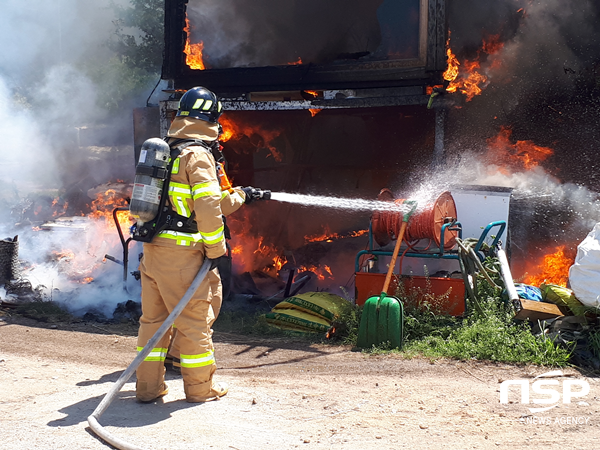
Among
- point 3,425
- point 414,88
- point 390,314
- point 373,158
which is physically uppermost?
point 414,88

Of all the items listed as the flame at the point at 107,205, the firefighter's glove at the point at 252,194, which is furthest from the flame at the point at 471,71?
the flame at the point at 107,205

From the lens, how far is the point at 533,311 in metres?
5.89

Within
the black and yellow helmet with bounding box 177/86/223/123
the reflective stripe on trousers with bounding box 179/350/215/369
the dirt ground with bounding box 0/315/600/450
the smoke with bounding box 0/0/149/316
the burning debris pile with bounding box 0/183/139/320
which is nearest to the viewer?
the dirt ground with bounding box 0/315/600/450

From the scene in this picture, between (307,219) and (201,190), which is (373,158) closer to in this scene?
(307,219)

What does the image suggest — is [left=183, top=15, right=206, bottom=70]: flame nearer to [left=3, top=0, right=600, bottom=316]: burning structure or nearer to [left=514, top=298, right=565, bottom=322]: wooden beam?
[left=3, top=0, right=600, bottom=316]: burning structure

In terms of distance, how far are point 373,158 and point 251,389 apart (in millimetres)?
5643

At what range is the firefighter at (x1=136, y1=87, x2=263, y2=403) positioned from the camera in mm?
4383

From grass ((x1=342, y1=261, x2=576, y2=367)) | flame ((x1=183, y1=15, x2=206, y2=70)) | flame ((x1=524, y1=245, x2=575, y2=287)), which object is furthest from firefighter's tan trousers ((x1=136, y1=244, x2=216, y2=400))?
flame ((x1=183, y1=15, x2=206, y2=70))

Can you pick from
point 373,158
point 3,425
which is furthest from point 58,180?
point 3,425

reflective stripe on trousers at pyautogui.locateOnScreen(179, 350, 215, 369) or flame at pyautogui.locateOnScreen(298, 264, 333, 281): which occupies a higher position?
flame at pyautogui.locateOnScreen(298, 264, 333, 281)

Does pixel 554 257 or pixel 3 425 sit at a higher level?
pixel 554 257

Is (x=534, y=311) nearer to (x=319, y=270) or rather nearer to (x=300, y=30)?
(x=319, y=270)

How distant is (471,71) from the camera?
9.01 m

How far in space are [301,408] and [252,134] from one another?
→ 21.6 ft
